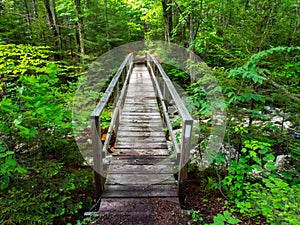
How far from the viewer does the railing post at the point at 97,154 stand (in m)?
2.32

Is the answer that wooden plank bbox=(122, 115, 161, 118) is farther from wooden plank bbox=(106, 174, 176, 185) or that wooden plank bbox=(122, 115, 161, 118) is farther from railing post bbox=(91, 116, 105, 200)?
railing post bbox=(91, 116, 105, 200)

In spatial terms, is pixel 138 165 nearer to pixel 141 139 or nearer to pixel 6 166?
pixel 141 139

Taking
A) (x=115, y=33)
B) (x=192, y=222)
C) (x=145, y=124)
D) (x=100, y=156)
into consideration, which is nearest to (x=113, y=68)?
(x=115, y=33)

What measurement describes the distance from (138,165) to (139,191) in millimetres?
568

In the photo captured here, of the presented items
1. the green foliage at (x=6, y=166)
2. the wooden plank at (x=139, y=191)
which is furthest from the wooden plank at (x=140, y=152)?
the green foliage at (x=6, y=166)

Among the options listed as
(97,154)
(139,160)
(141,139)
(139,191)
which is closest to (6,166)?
(97,154)

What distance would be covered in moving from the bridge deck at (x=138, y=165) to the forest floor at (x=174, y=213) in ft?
0.42

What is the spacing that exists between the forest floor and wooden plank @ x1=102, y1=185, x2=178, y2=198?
11 cm

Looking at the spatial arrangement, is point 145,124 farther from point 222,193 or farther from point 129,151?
point 222,193

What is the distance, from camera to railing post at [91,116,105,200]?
7.63ft

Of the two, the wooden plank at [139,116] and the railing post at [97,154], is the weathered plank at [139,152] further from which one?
the wooden plank at [139,116]

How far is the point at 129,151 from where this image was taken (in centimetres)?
355

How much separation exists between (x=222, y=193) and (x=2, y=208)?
2693 mm

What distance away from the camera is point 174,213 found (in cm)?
234
